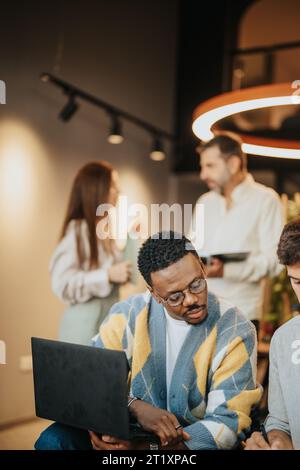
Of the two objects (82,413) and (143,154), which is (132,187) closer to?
(143,154)

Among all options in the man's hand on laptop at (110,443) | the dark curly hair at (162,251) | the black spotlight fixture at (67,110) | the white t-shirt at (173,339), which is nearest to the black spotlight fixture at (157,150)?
the black spotlight fixture at (67,110)

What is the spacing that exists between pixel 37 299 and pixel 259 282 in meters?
1.43

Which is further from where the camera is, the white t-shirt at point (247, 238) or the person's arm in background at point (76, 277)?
the person's arm in background at point (76, 277)

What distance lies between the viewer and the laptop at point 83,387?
5.29 feet

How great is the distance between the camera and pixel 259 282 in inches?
95.4

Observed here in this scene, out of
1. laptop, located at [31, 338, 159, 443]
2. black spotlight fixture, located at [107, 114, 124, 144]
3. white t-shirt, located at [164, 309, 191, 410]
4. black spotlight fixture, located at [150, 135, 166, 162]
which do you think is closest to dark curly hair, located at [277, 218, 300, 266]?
white t-shirt, located at [164, 309, 191, 410]

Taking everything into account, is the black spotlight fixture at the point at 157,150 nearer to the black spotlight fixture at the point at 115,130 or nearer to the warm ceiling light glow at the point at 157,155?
the warm ceiling light glow at the point at 157,155

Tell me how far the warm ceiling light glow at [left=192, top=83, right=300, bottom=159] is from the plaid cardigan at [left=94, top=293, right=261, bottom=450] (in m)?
0.67

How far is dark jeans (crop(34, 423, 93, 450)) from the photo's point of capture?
178 cm

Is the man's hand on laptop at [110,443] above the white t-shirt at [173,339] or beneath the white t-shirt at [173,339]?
beneath

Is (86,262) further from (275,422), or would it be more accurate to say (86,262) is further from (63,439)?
(275,422)

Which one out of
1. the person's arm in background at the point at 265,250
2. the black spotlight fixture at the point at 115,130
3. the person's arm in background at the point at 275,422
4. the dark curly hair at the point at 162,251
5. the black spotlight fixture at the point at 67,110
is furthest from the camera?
the black spotlight fixture at the point at 115,130

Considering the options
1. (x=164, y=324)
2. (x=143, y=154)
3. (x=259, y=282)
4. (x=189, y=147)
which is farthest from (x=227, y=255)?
(x=189, y=147)

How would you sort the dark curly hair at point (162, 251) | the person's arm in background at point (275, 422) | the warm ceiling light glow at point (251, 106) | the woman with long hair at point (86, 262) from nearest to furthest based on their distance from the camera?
the person's arm in background at point (275, 422) < the dark curly hair at point (162, 251) < the warm ceiling light glow at point (251, 106) < the woman with long hair at point (86, 262)
